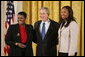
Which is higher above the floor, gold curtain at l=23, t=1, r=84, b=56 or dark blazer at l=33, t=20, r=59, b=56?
gold curtain at l=23, t=1, r=84, b=56

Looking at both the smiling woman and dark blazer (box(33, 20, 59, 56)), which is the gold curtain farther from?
dark blazer (box(33, 20, 59, 56))

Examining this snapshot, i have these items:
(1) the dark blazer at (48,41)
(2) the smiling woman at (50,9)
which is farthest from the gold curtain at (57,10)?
(1) the dark blazer at (48,41)

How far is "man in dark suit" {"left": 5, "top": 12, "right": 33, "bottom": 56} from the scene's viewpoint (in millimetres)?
3607

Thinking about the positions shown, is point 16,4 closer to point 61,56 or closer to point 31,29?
point 31,29

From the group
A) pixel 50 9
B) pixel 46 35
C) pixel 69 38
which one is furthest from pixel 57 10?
pixel 69 38

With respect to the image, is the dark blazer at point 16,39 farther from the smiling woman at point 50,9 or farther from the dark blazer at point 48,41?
the smiling woman at point 50,9

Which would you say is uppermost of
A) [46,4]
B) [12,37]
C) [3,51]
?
[46,4]

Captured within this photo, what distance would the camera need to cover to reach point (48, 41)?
11.6 feet

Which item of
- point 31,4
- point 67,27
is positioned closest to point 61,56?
point 67,27

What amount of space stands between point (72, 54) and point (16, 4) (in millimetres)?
2233

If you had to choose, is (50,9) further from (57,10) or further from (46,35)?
(46,35)

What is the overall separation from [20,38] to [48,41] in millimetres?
392

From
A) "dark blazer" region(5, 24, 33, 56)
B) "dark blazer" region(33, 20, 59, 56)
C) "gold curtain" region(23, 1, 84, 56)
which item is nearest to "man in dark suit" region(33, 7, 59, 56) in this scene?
"dark blazer" region(33, 20, 59, 56)

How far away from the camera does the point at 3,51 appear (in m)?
5.32
